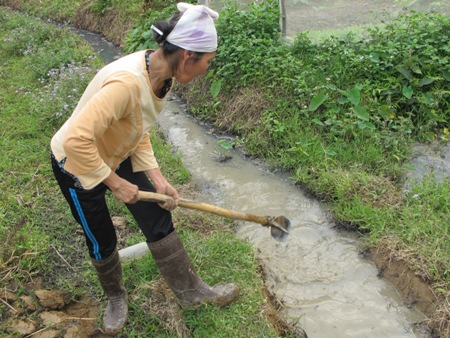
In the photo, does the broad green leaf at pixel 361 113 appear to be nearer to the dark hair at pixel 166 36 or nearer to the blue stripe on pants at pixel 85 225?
the dark hair at pixel 166 36

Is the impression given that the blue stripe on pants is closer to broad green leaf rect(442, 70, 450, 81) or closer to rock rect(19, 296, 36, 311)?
rock rect(19, 296, 36, 311)

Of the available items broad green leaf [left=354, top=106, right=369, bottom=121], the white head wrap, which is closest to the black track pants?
the white head wrap

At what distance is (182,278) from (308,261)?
1.35m

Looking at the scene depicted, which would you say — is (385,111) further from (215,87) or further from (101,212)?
(101,212)

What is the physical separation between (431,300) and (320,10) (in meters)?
4.62

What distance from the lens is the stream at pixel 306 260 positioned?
3092 millimetres

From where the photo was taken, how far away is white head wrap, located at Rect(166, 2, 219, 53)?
200cm

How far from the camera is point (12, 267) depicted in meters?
3.12

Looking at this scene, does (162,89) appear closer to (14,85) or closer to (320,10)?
(320,10)

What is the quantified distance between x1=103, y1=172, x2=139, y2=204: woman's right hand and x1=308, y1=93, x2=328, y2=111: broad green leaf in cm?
333

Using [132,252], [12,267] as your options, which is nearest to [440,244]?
[132,252]

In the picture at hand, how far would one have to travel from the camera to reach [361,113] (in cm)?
476

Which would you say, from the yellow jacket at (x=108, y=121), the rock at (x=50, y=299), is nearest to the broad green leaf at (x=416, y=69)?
the yellow jacket at (x=108, y=121)

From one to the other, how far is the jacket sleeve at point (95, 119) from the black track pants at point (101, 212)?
0.25 meters
